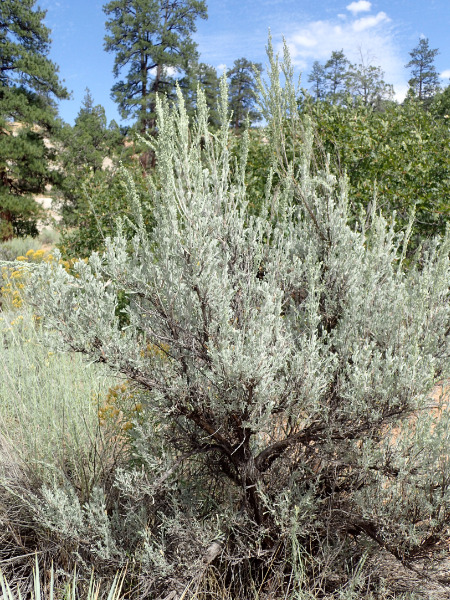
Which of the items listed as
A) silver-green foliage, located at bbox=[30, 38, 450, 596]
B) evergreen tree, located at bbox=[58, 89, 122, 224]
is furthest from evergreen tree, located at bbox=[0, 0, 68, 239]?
silver-green foliage, located at bbox=[30, 38, 450, 596]

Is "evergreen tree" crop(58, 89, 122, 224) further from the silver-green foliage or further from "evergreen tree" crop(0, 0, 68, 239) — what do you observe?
the silver-green foliage

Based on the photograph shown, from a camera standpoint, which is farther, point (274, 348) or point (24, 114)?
point (24, 114)

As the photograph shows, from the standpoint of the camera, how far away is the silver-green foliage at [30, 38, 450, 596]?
1.81 metres

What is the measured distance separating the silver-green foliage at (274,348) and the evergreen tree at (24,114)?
16.9 m

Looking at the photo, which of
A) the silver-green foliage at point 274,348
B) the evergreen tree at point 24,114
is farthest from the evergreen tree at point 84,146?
the silver-green foliage at point 274,348

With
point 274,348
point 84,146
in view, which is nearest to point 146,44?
point 84,146

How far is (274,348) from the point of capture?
1782mm

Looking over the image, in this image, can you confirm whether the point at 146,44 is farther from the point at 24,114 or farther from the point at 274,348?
the point at 274,348

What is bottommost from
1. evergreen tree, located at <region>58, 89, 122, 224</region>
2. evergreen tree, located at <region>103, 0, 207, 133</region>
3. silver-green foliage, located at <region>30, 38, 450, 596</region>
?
silver-green foliage, located at <region>30, 38, 450, 596</region>

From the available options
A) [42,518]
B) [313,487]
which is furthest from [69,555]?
[313,487]

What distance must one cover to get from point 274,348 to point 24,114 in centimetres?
1881

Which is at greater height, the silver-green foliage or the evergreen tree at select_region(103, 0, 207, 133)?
the evergreen tree at select_region(103, 0, 207, 133)

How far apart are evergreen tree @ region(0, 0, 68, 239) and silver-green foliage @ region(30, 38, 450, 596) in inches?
665

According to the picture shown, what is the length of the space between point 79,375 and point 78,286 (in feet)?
7.05
